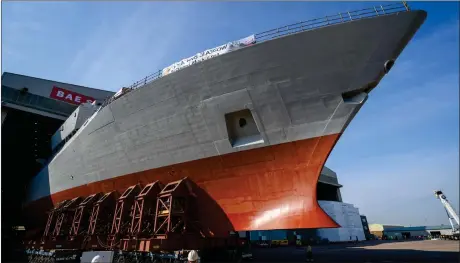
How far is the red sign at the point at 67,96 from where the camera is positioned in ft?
103

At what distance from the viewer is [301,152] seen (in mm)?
11438

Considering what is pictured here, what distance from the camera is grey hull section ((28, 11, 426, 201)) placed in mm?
10672

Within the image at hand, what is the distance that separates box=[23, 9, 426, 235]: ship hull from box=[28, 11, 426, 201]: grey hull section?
0.04 meters

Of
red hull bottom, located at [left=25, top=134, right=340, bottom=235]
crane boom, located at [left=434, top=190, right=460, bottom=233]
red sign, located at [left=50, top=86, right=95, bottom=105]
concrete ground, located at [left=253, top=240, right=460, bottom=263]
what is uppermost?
red sign, located at [left=50, top=86, right=95, bottom=105]

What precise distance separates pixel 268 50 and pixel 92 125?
11383mm

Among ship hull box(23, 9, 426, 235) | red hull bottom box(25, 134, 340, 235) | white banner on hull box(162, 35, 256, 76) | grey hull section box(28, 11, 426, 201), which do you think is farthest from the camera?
white banner on hull box(162, 35, 256, 76)

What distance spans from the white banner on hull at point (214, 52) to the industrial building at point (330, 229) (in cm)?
4026

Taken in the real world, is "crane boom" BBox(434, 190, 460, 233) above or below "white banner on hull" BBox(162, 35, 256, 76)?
below

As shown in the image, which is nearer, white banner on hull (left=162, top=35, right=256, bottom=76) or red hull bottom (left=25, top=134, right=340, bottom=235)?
red hull bottom (left=25, top=134, right=340, bottom=235)

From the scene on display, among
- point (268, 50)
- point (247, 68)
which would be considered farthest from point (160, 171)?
point (268, 50)

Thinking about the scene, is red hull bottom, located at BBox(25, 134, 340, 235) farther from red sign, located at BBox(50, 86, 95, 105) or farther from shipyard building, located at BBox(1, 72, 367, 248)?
red sign, located at BBox(50, 86, 95, 105)

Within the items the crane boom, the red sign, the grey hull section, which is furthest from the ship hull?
the crane boom

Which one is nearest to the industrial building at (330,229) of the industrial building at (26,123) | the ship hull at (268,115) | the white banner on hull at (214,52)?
the industrial building at (26,123)

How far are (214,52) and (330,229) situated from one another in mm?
49212
